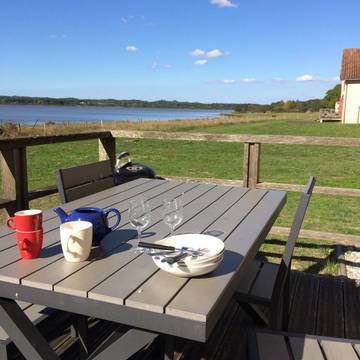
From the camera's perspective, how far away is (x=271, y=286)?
7.14 ft

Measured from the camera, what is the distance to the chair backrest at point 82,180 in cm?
246

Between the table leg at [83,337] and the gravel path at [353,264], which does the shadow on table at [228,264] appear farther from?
the gravel path at [353,264]

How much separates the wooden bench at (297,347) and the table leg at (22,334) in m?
0.74

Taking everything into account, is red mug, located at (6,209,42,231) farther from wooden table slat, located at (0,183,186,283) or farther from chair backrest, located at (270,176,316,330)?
chair backrest, located at (270,176,316,330)

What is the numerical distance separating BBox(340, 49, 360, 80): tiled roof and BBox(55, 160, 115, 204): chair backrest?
33.0m

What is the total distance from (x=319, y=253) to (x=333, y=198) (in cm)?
280

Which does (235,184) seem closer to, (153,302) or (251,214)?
(251,214)

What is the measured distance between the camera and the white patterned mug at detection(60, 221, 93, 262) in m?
1.43

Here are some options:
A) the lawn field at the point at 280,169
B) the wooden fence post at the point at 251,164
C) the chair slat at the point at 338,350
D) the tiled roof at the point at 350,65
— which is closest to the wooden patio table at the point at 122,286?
the chair slat at the point at 338,350

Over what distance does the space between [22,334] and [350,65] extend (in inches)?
1429

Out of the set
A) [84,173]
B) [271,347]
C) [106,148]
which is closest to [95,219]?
[271,347]

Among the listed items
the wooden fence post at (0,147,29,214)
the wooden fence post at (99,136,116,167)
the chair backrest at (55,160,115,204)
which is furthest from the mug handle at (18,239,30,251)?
the wooden fence post at (99,136,116,167)

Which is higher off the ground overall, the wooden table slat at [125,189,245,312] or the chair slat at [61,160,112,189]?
the chair slat at [61,160,112,189]

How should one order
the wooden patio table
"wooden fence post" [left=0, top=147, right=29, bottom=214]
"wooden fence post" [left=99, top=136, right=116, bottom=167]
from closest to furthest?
the wooden patio table, "wooden fence post" [left=0, top=147, right=29, bottom=214], "wooden fence post" [left=99, top=136, right=116, bottom=167]
